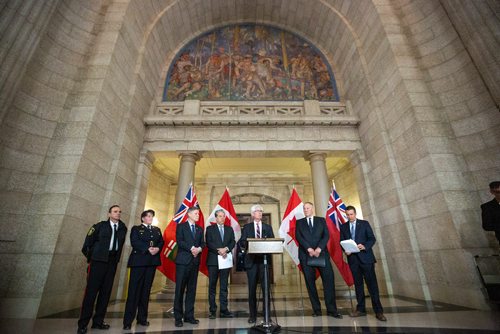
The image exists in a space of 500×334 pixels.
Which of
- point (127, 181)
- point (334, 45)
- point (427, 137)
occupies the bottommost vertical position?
point (127, 181)

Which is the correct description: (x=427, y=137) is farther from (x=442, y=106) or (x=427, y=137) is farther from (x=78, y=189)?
(x=78, y=189)

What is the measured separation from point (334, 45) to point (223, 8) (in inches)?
214

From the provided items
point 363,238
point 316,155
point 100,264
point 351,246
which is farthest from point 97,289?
point 316,155

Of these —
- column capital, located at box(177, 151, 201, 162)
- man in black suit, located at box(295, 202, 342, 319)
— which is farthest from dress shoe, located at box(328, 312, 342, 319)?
column capital, located at box(177, 151, 201, 162)

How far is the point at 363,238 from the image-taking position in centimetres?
445

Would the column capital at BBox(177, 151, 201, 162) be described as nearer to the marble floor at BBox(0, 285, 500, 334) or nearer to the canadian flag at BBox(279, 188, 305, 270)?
the canadian flag at BBox(279, 188, 305, 270)

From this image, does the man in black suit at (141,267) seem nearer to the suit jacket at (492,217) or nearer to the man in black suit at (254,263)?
the man in black suit at (254,263)

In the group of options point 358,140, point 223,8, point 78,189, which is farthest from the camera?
point 223,8

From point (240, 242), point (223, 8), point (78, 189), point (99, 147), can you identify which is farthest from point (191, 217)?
point (223, 8)

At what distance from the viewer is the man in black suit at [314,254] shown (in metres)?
4.20

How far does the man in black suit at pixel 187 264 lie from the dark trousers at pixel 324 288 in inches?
78.6

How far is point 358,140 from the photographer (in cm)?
875

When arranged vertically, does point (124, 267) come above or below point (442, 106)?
below

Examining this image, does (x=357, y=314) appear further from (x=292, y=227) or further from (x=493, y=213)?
(x=493, y=213)
